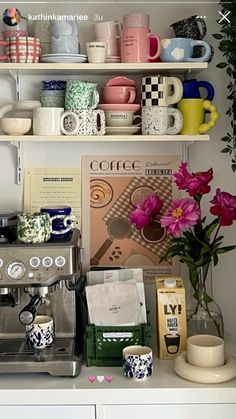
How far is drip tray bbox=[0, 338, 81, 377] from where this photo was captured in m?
1.61

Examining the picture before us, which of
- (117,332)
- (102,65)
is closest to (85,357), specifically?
(117,332)

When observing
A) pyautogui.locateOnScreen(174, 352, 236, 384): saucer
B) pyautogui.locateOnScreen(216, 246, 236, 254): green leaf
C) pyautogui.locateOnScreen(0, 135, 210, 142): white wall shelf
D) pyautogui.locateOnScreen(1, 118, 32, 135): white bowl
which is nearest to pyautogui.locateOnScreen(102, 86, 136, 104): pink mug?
pyautogui.locateOnScreen(0, 135, 210, 142): white wall shelf

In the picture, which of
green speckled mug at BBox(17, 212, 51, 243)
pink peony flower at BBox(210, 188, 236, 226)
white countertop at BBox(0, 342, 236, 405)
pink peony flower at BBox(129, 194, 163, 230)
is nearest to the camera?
white countertop at BBox(0, 342, 236, 405)

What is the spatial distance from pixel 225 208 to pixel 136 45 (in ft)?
1.80

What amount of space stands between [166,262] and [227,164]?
379mm

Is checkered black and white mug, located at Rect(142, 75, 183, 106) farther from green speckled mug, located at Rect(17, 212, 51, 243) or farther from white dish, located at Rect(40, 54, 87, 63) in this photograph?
green speckled mug, located at Rect(17, 212, 51, 243)

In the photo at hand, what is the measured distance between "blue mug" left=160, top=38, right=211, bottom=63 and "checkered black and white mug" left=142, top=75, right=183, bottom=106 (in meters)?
0.06

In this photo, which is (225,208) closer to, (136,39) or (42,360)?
(136,39)

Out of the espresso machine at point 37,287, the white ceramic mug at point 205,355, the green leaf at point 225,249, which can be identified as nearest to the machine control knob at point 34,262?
the espresso machine at point 37,287

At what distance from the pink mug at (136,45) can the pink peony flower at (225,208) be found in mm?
470

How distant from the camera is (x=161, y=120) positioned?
6.07 ft

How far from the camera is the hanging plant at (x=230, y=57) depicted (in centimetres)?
182

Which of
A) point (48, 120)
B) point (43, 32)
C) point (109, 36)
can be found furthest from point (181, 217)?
point (43, 32)

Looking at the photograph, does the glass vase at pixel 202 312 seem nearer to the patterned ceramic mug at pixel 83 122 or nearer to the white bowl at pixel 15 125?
the patterned ceramic mug at pixel 83 122
